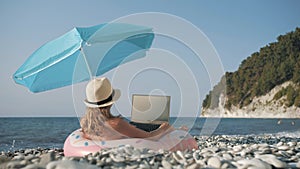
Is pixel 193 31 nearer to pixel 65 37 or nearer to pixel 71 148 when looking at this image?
pixel 65 37

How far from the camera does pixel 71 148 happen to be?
5.25 meters

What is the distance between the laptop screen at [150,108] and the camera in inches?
264

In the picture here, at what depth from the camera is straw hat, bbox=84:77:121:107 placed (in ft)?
16.5

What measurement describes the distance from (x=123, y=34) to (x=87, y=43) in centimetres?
76

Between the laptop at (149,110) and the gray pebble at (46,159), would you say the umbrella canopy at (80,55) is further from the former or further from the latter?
the gray pebble at (46,159)

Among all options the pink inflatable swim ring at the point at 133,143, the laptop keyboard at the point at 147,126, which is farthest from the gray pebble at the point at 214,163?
the laptop keyboard at the point at 147,126

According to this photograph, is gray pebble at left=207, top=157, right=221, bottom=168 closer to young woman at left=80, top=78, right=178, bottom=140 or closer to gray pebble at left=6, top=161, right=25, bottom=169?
young woman at left=80, top=78, right=178, bottom=140

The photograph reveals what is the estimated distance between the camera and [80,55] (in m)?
6.35

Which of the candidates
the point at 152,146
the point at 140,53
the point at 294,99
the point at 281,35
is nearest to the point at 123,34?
the point at 140,53

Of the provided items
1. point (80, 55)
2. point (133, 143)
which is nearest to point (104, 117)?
point (133, 143)

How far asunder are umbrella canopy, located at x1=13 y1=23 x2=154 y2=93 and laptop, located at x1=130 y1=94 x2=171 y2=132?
113cm

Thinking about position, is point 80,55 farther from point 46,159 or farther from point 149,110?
point 46,159

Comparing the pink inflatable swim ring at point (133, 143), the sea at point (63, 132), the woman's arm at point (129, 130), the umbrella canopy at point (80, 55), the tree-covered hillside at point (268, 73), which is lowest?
the pink inflatable swim ring at point (133, 143)

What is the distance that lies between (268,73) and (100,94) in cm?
6967
